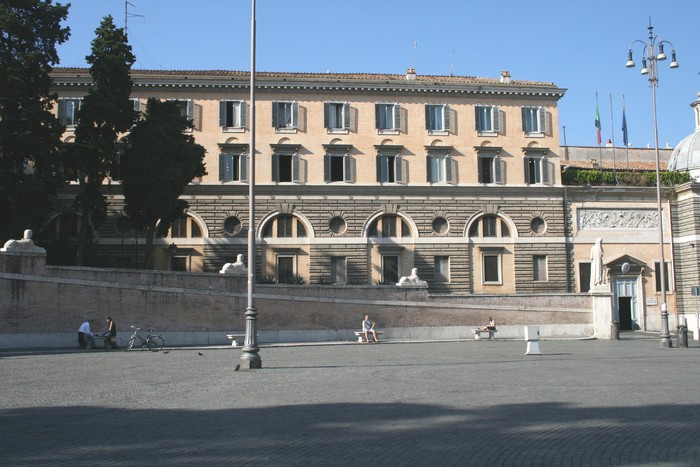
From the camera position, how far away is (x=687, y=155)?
51344 mm

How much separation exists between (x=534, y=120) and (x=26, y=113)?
1067 inches

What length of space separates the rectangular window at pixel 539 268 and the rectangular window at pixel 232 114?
17.7m

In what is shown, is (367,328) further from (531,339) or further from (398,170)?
(398,170)

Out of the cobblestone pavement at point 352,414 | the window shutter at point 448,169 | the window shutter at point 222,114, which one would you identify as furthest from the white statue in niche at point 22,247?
the window shutter at point 448,169

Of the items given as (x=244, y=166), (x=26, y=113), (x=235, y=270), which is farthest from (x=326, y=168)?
(x=26, y=113)

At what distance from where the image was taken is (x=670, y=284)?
144 feet

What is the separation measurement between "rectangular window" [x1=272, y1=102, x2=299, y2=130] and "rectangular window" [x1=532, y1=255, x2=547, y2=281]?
1513 centimetres

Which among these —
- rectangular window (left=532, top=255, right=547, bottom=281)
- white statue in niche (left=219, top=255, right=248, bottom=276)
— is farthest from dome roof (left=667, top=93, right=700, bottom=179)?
white statue in niche (left=219, top=255, right=248, bottom=276)

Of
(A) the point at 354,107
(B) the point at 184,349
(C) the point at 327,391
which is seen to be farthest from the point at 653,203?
(C) the point at 327,391

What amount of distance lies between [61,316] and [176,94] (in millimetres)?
16241

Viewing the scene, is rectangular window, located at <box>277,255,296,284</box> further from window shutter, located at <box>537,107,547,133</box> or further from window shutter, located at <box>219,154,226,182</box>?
window shutter, located at <box>537,107,547,133</box>

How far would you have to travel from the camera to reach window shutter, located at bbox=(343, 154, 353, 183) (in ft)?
136

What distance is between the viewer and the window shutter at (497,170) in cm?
4269

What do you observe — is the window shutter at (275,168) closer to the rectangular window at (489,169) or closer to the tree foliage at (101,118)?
the tree foliage at (101,118)
